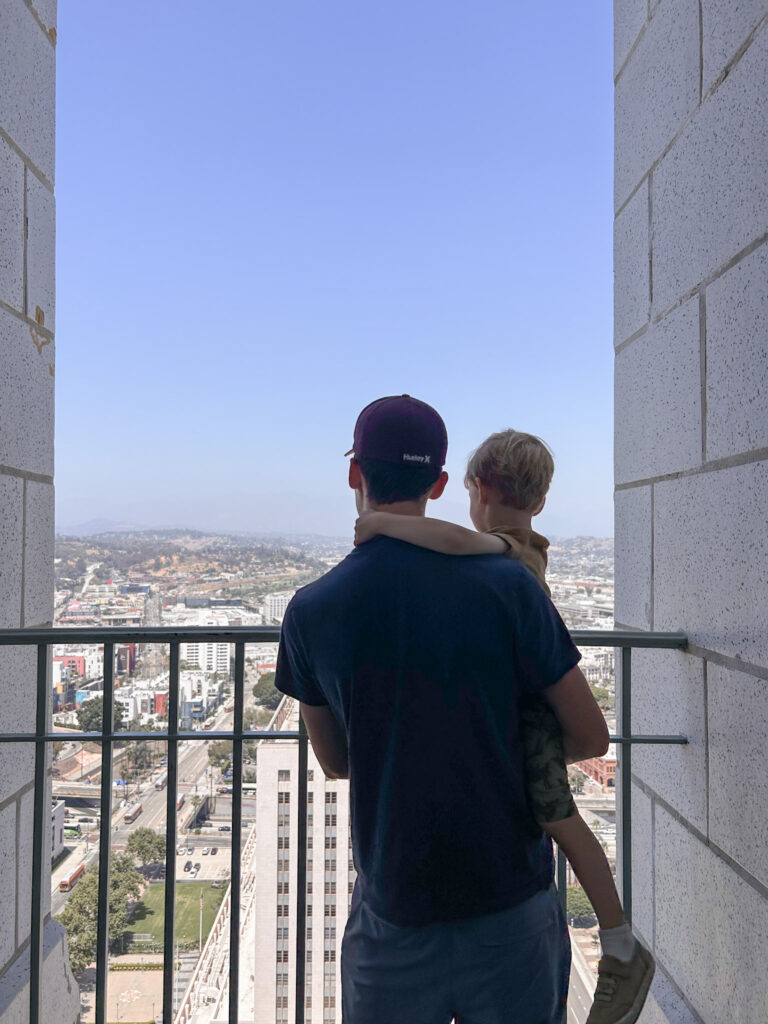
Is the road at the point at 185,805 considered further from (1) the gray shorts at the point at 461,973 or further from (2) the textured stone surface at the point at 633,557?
(2) the textured stone surface at the point at 633,557

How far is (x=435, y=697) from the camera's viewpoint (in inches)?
47.3

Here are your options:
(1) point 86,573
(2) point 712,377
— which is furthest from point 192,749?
(2) point 712,377

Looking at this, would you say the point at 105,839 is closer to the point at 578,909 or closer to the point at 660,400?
the point at 578,909

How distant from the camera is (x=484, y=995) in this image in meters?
1.27

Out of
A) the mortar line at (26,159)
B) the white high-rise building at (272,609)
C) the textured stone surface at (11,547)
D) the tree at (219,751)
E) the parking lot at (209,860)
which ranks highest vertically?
the mortar line at (26,159)

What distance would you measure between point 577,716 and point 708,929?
1.25 m

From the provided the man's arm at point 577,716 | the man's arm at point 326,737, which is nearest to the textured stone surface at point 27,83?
the man's arm at point 326,737

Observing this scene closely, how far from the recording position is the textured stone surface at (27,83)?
235 cm

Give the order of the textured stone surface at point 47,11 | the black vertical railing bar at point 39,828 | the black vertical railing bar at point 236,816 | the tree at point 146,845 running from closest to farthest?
the black vertical railing bar at point 236,816
the black vertical railing bar at point 39,828
the tree at point 146,845
the textured stone surface at point 47,11

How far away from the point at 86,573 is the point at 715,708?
2788 millimetres

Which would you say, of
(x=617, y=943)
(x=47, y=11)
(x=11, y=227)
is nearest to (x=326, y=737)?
(x=617, y=943)

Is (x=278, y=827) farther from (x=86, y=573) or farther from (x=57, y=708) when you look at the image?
(x=86, y=573)

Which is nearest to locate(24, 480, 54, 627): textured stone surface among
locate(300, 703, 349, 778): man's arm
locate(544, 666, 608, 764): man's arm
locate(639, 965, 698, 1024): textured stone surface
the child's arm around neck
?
locate(300, 703, 349, 778): man's arm

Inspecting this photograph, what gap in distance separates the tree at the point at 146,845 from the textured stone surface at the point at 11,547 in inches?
33.4
